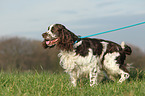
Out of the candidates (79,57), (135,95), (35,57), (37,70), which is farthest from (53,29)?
(35,57)

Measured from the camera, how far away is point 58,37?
5.12 meters

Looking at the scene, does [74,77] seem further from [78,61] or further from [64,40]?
[64,40]

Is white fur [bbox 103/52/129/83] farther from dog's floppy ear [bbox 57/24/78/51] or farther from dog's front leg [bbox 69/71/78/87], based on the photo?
dog's floppy ear [bbox 57/24/78/51]

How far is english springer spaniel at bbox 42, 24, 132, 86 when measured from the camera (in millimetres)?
5113

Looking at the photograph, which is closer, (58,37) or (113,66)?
(58,37)

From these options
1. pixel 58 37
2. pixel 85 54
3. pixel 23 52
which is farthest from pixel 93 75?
pixel 23 52

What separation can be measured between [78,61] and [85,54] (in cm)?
25

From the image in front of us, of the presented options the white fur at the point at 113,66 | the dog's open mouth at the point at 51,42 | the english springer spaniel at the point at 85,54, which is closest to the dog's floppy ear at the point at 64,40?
the english springer spaniel at the point at 85,54

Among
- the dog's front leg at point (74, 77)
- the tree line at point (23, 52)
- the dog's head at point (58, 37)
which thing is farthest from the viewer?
the tree line at point (23, 52)

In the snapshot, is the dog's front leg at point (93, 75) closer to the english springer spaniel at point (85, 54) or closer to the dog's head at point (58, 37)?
the english springer spaniel at point (85, 54)

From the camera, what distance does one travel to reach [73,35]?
5242 millimetres

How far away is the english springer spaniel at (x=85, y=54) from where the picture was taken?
5113 millimetres

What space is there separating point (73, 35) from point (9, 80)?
8.25ft

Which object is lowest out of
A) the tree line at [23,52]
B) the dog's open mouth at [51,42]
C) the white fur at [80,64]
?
the tree line at [23,52]
